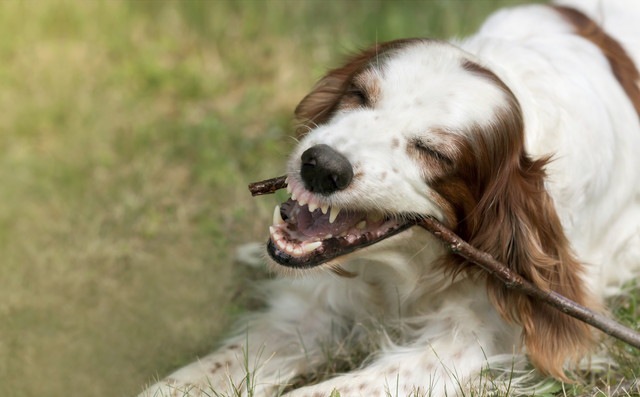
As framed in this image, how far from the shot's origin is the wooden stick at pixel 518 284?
358 centimetres

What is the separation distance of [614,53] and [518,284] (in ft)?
5.04

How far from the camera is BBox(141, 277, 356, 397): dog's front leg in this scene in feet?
12.8

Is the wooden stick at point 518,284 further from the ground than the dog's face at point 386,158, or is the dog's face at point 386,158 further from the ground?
Result: the dog's face at point 386,158

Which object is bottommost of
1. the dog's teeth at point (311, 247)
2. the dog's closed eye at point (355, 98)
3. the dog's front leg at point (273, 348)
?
the dog's front leg at point (273, 348)

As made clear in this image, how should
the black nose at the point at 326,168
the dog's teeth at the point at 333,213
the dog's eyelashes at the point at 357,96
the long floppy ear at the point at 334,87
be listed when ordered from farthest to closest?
the long floppy ear at the point at 334,87 → the dog's eyelashes at the point at 357,96 → the dog's teeth at the point at 333,213 → the black nose at the point at 326,168

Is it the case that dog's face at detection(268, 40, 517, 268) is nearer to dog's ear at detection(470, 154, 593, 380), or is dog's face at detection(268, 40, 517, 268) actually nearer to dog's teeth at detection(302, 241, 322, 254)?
dog's teeth at detection(302, 241, 322, 254)

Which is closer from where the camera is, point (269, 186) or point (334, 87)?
point (269, 186)

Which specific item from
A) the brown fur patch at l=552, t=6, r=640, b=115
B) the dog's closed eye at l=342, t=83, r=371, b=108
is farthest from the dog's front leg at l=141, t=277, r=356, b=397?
the brown fur patch at l=552, t=6, r=640, b=115

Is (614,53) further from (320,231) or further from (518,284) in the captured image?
(320,231)

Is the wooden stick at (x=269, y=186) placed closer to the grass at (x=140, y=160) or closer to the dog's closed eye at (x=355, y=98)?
the dog's closed eye at (x=355, y=98)

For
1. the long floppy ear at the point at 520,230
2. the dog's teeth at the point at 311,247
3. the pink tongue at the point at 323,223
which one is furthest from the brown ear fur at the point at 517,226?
the dog's teeth at the point at 311,247

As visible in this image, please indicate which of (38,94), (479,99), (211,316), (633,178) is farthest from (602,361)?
(38,94)

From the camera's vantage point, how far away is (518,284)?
3641mm

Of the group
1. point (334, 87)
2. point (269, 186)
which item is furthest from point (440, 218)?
point (334, 87)
